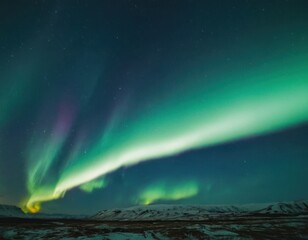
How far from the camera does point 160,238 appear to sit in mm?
43844

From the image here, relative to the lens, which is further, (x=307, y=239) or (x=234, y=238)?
(x=234, y=238)

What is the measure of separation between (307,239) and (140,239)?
83.0 ft

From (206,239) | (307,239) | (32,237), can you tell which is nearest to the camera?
(307,239)

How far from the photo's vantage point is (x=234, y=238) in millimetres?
43281

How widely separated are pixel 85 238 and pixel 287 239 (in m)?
31.7

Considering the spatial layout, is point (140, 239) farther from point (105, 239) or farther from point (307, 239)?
point (307, 239)

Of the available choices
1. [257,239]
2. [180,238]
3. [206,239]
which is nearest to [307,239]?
[257,239]

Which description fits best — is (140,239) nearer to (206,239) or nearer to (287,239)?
(206,239)

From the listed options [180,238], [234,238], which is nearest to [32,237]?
[180,238]

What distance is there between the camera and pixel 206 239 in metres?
43.0

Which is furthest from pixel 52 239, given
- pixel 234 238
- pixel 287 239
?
pixel 287 239

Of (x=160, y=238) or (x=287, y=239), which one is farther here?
(x=160, y=238)

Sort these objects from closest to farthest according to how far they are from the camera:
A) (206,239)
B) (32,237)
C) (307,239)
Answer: (307,239), (206,239), (32,237)

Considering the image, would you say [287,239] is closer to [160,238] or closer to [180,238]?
[180,238]
